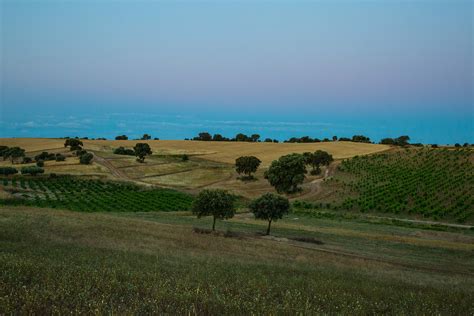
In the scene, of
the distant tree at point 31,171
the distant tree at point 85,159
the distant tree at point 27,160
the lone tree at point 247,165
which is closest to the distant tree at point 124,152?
the distant tree at point 85,159

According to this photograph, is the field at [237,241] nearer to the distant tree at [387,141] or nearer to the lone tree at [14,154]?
the lone tree at [14,154]

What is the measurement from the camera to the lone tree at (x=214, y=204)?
45438 mm

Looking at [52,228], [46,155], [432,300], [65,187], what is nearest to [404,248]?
[432,300]

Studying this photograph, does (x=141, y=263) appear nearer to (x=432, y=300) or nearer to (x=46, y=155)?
(x=432, y=300)

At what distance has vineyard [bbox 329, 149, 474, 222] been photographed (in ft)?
233

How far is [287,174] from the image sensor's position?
292ft

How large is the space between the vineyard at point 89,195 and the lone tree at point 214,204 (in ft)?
88.7

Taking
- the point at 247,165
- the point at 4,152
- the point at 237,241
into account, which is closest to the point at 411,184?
the point at 247,165

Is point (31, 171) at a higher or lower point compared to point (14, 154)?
lower

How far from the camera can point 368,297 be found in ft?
44.2

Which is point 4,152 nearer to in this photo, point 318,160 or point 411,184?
point 318,160

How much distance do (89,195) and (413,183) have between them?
6701 cm

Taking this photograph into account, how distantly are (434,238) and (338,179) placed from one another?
47196 millimetres

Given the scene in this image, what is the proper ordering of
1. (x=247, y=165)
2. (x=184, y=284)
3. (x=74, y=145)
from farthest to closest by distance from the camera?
1. (x=74, y=145)
2. (x=247, y=165)
3. (x=184, y=284)
